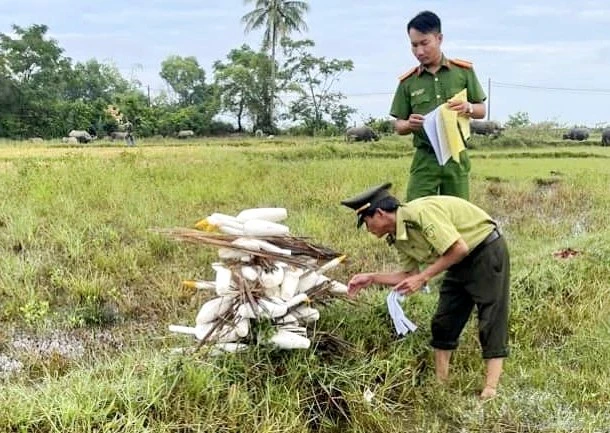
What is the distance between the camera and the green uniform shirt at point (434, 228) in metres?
2.52

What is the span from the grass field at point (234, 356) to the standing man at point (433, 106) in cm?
66

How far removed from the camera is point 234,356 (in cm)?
255

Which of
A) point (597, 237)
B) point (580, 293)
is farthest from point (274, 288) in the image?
point (597, 237)

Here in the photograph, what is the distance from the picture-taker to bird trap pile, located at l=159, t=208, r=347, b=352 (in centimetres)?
258

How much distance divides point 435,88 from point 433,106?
0.10m

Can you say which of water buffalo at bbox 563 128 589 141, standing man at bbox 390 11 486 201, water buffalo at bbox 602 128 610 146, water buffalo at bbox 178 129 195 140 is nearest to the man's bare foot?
standing man at bbox 390 11 486 201

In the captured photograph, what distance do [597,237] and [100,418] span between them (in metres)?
3.88

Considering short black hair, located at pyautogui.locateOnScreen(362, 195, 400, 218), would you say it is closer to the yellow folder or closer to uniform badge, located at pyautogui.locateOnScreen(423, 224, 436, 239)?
uniform badge, located at pyautogui.locateOnScreen(423, 224, 436, 239)

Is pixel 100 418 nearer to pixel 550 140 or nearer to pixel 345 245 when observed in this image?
pixel 345 245

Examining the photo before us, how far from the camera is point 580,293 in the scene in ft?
12.7

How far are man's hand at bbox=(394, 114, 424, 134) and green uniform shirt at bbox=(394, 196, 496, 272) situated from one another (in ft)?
3.04

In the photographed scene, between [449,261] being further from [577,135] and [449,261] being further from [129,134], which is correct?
[129,134]

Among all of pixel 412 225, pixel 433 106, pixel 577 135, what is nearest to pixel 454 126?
pixel 433 106

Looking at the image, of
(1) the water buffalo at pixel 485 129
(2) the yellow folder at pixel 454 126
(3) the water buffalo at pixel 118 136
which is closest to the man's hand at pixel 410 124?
(2) the yellow folder at pixel 454 126
